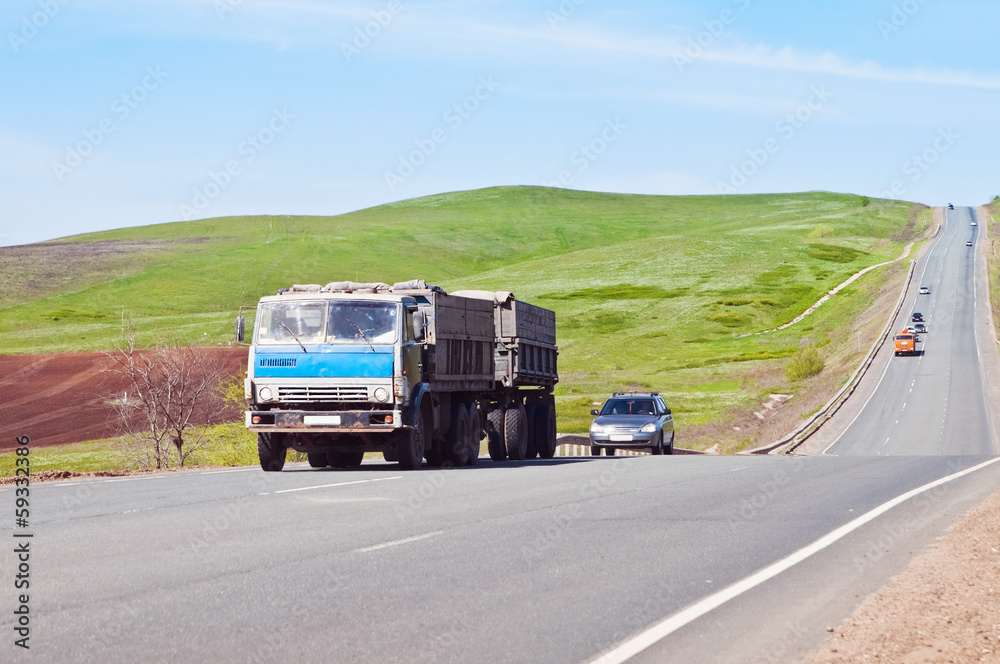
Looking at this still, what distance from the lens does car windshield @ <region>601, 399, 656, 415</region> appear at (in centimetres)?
3002

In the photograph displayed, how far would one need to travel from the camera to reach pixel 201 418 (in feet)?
160

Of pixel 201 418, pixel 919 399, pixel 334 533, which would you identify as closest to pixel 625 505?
pixel 334 533

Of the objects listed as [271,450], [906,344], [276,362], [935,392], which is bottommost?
[271,450]

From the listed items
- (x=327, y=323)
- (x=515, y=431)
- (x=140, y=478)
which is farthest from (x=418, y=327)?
(x=515, y=431)

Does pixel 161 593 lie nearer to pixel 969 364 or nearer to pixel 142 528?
pixel 142 528

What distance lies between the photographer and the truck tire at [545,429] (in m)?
28.6

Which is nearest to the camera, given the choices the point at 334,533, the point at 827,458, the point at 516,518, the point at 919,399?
the point at 334,533

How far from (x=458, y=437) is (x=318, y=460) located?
293 centimetres

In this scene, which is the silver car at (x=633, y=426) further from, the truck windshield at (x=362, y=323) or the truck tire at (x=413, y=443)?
the truck windshield at (x=362, y=323)

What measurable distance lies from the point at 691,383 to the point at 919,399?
591 inches

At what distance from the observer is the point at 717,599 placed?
8.39 m

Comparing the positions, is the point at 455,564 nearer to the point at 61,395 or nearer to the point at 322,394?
the point at 322,394

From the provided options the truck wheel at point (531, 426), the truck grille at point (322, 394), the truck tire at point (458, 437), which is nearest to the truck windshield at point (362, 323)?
the truck grille at point (322, 394)

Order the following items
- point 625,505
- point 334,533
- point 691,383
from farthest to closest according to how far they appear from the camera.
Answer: point 691,383, point 625,505, point 334,533
